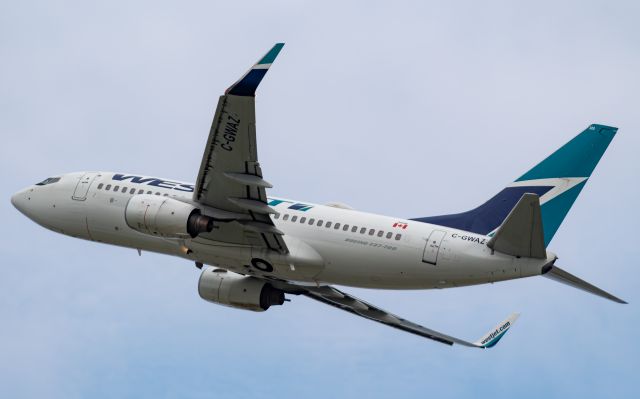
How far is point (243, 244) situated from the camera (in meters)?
53.4

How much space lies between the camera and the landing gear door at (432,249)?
166 feet

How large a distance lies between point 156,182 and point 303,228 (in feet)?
25.1

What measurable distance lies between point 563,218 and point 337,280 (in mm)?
9761

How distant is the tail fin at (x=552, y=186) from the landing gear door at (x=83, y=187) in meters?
16.0

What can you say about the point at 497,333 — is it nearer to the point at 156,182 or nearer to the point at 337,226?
the point at 337,226

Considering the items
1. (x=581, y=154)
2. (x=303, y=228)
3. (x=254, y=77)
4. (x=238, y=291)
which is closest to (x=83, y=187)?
(x=238, y=291)

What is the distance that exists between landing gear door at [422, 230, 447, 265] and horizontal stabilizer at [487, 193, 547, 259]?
2381 mm

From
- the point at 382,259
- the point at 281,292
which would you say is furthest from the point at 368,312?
the point at 382,259

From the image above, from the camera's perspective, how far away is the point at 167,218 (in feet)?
169

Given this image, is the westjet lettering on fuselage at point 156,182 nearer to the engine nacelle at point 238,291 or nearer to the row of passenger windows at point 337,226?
the engine nacelle at point 238,291

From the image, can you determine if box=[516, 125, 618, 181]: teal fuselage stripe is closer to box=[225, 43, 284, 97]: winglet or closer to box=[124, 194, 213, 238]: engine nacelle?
box=[225, 43, 284, 97]: winglet

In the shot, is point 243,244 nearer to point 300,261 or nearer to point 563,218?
point 300,261

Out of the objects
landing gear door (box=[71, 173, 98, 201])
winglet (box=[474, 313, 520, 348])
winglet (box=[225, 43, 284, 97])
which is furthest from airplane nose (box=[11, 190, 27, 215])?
winglet (box=[474, 313, 520, 348])

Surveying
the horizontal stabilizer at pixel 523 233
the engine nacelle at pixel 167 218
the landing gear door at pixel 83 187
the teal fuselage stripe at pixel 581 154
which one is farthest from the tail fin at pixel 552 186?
the landing gear door at pixel 83 187
